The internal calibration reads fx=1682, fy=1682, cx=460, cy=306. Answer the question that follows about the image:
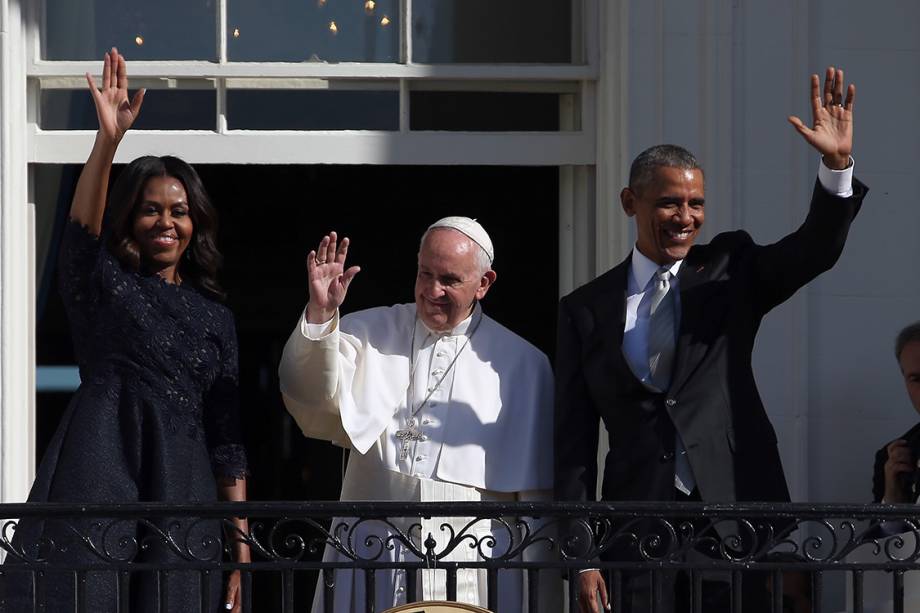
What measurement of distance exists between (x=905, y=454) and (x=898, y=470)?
56mm

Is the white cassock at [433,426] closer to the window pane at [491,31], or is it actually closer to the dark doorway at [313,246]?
the window pane at [491,31]

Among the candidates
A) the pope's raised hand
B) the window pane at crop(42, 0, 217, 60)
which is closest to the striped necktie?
the pope's raised hand

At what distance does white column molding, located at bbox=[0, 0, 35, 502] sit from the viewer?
17.7ft

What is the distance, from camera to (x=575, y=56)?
5.71 metres

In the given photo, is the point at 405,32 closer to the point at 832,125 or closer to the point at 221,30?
the point at 221,30

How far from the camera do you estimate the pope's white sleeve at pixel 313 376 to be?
4.45 metres

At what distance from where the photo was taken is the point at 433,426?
4.69m

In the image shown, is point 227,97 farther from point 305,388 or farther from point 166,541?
point 166,541

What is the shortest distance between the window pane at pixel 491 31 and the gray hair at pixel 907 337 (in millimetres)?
1477

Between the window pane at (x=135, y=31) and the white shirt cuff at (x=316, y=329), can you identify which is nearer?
the white shirt cuff at (x=316, y=329)

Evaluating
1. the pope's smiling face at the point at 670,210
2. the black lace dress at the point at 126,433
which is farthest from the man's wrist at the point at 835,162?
the black lace dress at the point at 126,433

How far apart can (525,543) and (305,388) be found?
2.60ft

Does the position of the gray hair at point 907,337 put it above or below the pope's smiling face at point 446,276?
below

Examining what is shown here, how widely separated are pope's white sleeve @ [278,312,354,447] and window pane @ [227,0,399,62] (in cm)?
145
